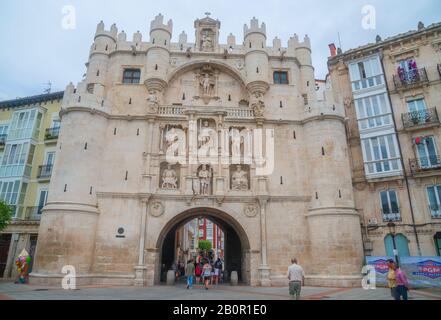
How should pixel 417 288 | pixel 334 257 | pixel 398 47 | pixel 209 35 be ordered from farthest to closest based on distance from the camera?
pixel 209 35
pixel 398 47
pixel 334 257
pixel 417 288

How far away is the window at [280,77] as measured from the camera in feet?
80.8

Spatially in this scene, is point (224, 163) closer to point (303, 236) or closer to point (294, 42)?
point (303, 236)

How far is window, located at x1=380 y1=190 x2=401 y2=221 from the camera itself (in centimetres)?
2118

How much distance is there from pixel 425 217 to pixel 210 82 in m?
17.8

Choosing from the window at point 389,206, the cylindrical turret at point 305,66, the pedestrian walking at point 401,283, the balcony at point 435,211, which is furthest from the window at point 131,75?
the balcony at point 435,211

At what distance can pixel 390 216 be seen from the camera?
21281mm

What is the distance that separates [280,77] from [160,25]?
10.4 metres

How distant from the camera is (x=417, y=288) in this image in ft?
53.0

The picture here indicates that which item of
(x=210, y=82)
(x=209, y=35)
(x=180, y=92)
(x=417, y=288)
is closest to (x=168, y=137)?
(x=180, y=92)

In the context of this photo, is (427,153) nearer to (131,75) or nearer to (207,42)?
(207,42)

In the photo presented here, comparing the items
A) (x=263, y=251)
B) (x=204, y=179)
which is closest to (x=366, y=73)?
(x=204, y=179)

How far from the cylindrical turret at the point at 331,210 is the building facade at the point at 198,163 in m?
0.07

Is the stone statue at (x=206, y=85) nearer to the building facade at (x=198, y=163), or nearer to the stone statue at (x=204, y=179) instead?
the building facade at (x=198, y=163)

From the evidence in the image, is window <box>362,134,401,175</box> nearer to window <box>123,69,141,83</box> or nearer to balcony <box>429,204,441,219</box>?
balcony <box>429,204,441,219</box>
